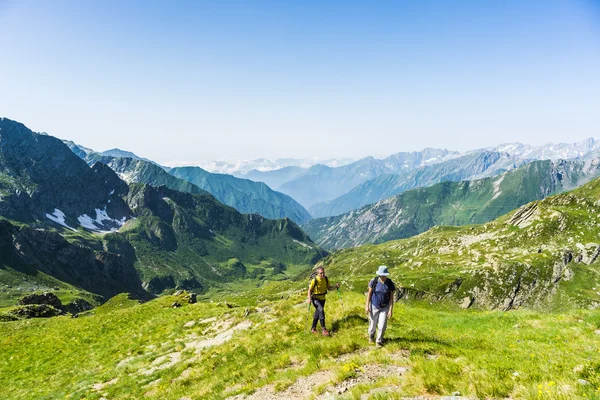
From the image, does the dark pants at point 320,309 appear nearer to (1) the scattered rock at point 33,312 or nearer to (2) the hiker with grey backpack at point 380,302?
(2) the hiker with grey backpack at point 380,302

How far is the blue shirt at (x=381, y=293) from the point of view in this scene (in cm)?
1702

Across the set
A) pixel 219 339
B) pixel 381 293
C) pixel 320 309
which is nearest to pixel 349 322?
pixel 320 309

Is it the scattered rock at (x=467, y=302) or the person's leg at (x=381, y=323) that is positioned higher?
the person's leg at (x=381, y=323)

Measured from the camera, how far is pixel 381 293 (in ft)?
56.2

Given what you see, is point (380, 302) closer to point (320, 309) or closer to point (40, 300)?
point (320, 309)

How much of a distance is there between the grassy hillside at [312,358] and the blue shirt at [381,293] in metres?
1.91

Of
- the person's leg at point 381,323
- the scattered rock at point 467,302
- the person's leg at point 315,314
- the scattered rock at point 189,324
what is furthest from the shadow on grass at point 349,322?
the scattered rock at point 467,302

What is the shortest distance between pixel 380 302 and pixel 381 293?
18.1 inches

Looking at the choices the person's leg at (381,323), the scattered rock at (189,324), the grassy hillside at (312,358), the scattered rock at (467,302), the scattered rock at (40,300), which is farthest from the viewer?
the scattered rock at (40,300)

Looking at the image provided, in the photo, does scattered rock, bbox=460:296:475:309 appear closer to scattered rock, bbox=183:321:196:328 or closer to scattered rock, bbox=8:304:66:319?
scattered rock, bbox=183:321:196:328

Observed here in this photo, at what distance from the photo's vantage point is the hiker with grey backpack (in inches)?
658

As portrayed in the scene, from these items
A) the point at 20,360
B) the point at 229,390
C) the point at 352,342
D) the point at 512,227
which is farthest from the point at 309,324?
the point at 512,227

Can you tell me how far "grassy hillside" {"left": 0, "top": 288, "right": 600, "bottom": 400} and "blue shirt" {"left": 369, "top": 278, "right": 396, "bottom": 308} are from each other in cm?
191

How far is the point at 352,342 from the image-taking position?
17.1 meters
